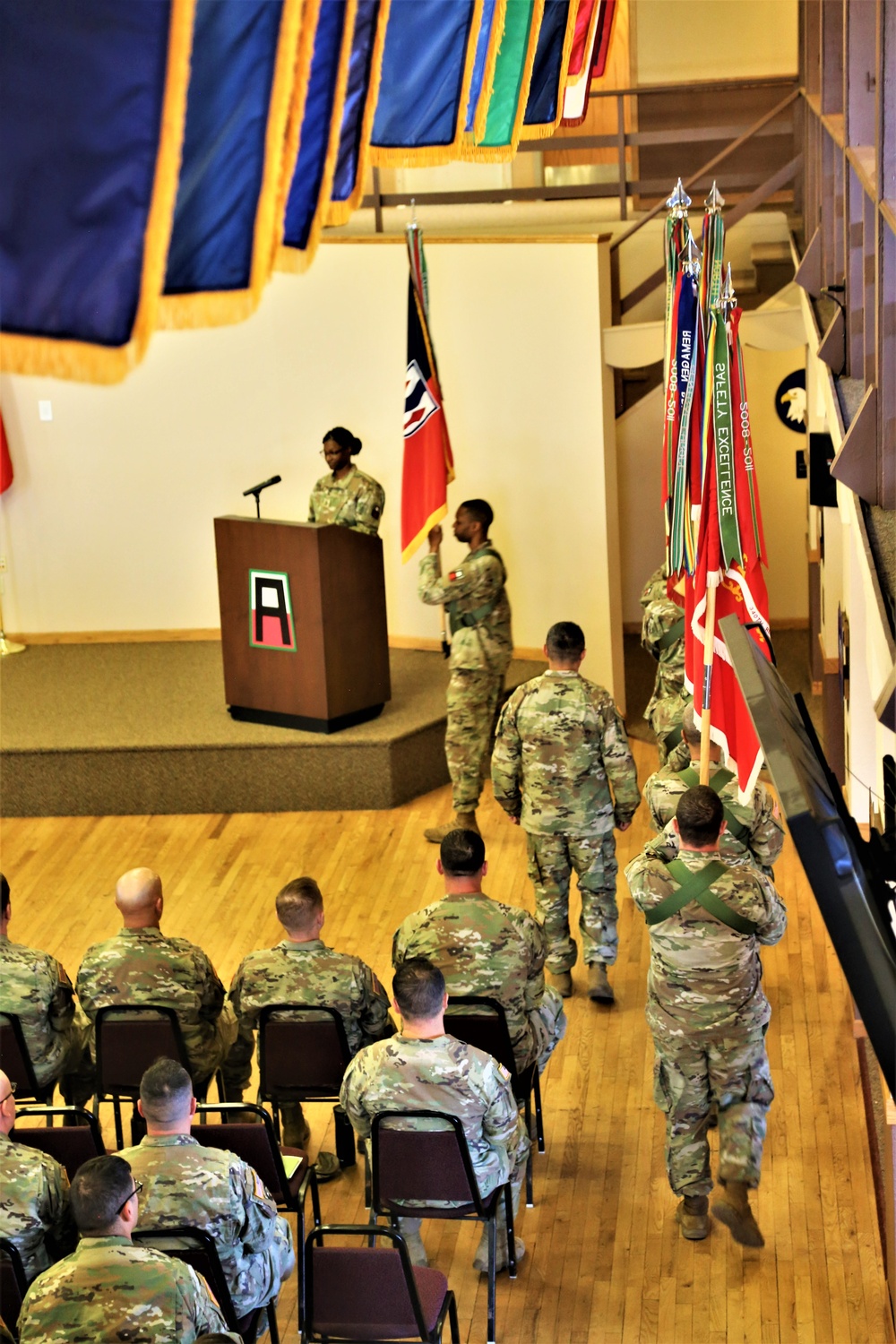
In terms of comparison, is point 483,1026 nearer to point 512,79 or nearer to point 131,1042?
point 131,1042

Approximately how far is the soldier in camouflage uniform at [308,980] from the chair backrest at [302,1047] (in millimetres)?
47

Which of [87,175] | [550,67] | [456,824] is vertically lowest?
[456,824]

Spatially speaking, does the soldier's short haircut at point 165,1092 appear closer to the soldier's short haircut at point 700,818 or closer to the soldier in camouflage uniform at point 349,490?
the soldier's short haircut at point 700,818

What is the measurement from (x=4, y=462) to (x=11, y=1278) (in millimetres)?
8038

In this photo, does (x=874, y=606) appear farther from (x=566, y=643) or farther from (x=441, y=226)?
(x=441, y=226)

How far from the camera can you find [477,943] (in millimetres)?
5043

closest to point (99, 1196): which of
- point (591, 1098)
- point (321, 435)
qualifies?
point (591, 1098)

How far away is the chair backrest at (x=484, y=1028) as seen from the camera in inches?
193

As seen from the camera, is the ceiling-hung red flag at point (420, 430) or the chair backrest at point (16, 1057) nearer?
the chair backrest at point (16, 1057)

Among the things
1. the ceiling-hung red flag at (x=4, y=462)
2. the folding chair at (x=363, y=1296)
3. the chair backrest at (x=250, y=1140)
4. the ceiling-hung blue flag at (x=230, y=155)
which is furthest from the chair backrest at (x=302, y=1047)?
the ceiling-hung red flag at (x=4, y=462)

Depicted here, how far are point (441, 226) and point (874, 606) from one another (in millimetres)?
8911

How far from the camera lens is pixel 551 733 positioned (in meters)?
6.44

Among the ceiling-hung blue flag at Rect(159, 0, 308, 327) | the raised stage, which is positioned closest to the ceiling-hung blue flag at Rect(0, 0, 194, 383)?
the ceiling-hung blue flag at Rect(159, 0, 308, 327)

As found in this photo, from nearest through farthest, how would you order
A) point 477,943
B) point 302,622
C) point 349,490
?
point 477,943
point 302,622
point 349,490
